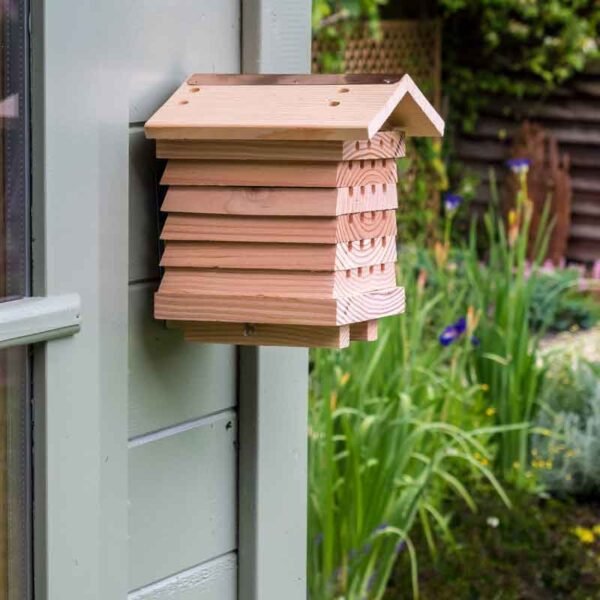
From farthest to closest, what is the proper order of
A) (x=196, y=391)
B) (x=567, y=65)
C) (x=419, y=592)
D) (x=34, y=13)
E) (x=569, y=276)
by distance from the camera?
(x=567, y=65) < (x=569, y=276) < (x=419, y=592) < (x=196, y=391) < (x=34, y=13)

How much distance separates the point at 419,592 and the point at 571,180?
5682 mm

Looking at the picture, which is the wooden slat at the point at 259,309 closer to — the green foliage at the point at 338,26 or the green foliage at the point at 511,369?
the green foliage at the point at 511,369

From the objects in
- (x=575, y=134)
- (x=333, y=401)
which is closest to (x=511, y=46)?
(x=575, y=134)

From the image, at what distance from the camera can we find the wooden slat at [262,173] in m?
1.42

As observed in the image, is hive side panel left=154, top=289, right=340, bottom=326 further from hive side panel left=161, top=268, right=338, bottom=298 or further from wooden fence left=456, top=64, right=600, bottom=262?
wooden fence left=456, top=64, right=600, bottom=262

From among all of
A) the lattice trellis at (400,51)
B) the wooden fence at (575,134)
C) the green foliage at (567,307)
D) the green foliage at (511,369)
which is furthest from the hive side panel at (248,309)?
the wooden fence at (575,134)

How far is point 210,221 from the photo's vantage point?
1440 mm

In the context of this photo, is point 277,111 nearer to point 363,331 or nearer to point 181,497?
point 363,331

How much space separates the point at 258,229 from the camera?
4.70ft

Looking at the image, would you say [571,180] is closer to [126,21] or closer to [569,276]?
[569,276]

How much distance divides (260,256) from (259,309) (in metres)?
0.05

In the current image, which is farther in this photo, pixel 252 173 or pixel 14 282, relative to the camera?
pixel 252 173

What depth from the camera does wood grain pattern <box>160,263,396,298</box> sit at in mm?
1416

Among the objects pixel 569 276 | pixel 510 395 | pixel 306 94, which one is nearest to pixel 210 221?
pixel 306 94
